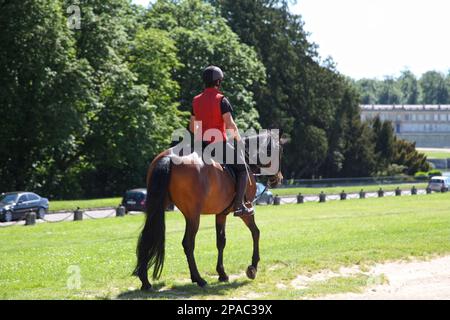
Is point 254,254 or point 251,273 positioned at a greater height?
point 254,254

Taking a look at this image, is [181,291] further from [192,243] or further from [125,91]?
[125,91]

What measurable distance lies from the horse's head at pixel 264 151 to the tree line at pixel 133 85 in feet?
116

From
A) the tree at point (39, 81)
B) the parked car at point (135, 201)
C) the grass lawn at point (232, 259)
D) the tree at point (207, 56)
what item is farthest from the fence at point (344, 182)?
the grass lawn at point (232, 259)

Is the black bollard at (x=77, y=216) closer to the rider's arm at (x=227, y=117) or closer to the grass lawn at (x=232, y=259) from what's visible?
the grass lawn at (x=232, y=259)

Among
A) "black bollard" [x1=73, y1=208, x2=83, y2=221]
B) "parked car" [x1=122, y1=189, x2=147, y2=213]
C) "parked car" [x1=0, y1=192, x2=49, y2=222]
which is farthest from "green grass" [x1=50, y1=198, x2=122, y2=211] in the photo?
"black bollard" [x1=73, y1=208, x2=83, y2=221]

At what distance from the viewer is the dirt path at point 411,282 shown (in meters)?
12.3

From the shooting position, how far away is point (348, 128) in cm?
9275

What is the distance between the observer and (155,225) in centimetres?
1249

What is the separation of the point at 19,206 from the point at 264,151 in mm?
28374

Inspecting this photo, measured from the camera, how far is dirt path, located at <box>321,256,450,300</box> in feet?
40.4

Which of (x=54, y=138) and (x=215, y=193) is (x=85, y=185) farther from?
(x=215, y=193)

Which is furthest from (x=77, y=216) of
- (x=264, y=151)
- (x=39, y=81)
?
(x=264, y=151)
